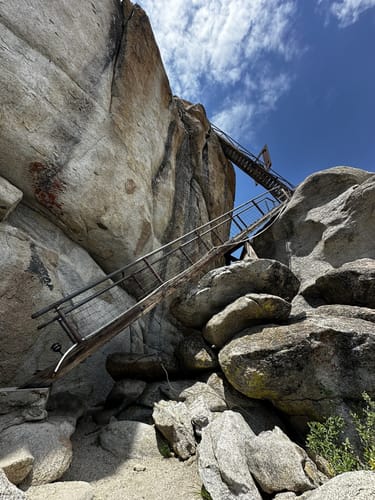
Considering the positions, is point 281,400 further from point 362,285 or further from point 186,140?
point 186,140

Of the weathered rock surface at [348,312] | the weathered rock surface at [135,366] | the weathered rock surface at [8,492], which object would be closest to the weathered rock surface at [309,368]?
the weathered rock surface at [348,312]

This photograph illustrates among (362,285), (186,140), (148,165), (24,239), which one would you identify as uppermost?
(186,140)

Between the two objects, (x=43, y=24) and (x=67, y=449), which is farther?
(x=43, y=24)

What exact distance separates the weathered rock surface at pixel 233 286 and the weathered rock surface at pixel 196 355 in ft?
2.13

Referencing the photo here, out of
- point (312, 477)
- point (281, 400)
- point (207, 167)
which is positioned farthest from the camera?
point (207, 167)

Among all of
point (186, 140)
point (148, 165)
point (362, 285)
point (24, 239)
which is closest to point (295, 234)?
point (362, 285)

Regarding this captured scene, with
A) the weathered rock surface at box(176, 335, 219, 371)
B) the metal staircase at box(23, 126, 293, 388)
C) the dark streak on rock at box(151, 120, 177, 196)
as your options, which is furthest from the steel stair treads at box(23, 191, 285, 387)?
the dark streak on rock at box(151, 120, 177, 196)

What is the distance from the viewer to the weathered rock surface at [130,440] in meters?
4.55

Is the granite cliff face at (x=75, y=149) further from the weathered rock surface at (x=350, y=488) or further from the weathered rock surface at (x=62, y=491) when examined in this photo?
the weathered rock surface at (x=350, y=488)

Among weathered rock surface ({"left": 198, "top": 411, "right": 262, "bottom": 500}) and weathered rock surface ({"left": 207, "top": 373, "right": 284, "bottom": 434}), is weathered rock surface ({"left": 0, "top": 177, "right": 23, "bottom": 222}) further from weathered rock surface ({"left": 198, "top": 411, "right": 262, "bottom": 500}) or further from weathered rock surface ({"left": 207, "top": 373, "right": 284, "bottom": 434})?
weathered rock surface ({"left": 207, "top": 373, "right": 284, "bottom": 434})

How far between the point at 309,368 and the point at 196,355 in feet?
9.89

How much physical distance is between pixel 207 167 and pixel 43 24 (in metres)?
10.2

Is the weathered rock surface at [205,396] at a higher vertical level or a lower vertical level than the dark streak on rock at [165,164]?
lower

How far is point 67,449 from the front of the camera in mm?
3869
